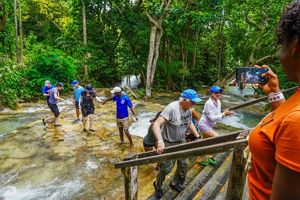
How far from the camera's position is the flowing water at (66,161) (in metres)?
6.35

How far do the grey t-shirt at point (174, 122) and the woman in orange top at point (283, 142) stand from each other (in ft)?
10.4

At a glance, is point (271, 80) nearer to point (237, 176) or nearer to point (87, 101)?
point (237, 176)

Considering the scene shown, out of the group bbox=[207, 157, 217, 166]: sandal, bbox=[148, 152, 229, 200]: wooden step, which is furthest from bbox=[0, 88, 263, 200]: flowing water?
bbox=[207, 157, 217, 166]: sandal

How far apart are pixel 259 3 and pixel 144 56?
35.9 feet

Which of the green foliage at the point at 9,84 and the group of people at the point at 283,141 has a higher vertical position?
the group of people at the point at 283,141

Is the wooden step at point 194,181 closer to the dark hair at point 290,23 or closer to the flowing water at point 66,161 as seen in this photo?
the flowing water at point 66,161

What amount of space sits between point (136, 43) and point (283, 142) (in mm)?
23404

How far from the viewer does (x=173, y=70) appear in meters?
23.9

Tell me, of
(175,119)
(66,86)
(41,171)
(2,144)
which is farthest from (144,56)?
(175,119)

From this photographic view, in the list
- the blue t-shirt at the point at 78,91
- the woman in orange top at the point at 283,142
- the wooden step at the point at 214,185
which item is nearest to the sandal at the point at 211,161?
the wooden step at the point at 214,185

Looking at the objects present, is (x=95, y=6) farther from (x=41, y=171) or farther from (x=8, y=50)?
(x=41, y=171)

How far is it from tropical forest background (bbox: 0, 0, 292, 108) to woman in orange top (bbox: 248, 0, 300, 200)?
15591 millimetres

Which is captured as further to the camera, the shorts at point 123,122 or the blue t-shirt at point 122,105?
the shorts at point 123,122

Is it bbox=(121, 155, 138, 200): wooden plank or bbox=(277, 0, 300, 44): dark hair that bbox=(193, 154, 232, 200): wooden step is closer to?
bbox=(121, 155, 138, 200): wooden plank
